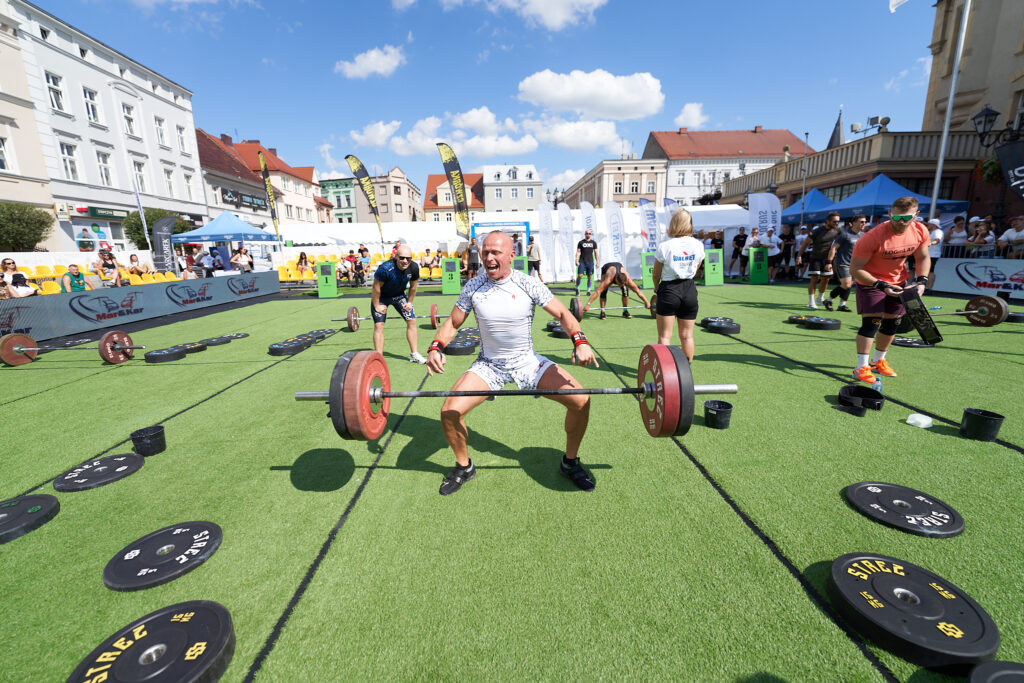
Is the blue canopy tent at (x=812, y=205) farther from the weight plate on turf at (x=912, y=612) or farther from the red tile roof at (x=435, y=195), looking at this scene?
the red tile roof at (x=435, y=195)

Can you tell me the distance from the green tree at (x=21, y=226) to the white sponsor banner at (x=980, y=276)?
34137 mm

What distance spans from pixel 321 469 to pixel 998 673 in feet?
12.5

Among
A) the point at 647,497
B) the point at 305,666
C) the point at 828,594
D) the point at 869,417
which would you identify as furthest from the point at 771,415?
the point at 305,666

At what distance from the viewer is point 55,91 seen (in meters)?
22.9

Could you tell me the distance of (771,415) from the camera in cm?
416

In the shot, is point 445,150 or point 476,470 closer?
point 476,470

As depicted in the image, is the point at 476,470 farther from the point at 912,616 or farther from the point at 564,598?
the point at 912,616

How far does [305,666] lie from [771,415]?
13.7 feet

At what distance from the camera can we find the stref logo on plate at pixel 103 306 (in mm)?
9562

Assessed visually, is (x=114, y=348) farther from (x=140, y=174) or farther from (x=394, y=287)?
Result: (x=140, y=174)

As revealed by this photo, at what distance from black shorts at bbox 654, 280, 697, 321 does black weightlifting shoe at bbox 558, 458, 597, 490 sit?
2.32 metres

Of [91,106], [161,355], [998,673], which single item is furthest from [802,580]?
[91,106]

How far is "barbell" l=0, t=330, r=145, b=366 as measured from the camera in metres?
6.75

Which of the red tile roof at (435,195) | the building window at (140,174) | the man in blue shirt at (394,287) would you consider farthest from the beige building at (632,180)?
the man in blue shirt at (394,287)
